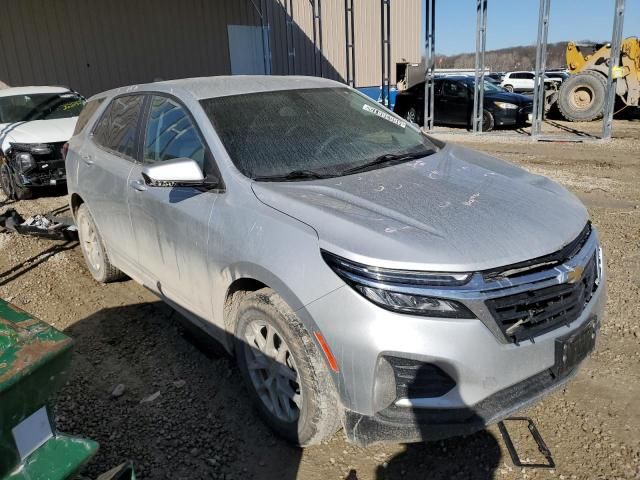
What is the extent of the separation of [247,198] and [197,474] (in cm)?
135

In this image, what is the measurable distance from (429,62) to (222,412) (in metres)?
14.1

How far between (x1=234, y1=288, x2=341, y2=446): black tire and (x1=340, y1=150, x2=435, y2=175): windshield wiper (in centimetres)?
91

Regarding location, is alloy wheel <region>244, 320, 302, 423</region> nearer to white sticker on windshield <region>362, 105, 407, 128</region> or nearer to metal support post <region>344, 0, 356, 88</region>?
white sticker on windshield <region>362, 105, 407, 128</region>

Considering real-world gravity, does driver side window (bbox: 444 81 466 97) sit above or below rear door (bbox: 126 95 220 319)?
below

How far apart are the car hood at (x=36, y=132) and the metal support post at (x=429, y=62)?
33.0ft

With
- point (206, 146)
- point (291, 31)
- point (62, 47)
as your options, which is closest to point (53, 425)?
point (206, 146)

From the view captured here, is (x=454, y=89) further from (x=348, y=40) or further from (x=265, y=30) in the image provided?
(x=265, y=30)

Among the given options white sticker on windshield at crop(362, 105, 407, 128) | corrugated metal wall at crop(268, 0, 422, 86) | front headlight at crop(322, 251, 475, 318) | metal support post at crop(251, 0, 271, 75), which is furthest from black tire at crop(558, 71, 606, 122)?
front headlight at crop(322, 251, 475, 318)

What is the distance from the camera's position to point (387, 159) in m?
3.21

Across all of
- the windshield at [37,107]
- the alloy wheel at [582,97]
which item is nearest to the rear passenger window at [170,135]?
the windshield at [37,107]

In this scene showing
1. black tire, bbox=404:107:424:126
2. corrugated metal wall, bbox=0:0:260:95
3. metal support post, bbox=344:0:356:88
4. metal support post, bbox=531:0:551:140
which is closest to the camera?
metal support post, bbox=531:0:551:140

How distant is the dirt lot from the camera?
99.7 inches

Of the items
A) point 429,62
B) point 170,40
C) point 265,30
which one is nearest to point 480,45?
point 429,62

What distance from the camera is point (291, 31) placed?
1773 cm
